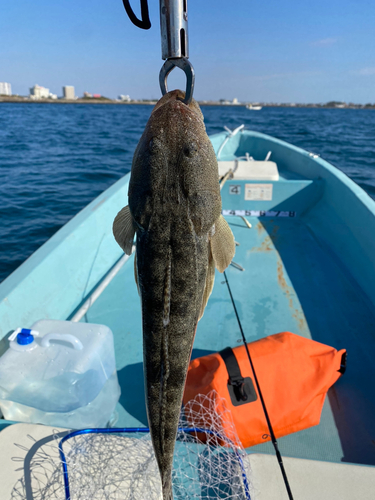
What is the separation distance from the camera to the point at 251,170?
7781 millimetres

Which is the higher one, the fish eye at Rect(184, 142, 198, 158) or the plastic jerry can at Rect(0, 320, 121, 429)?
the fish eye at Rect(184, 142, 198, 158)

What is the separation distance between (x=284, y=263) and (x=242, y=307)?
1558 mm

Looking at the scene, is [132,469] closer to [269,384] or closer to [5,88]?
[269,384]

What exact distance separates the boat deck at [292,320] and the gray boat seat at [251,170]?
1.51 meters

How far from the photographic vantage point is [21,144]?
21547 mm

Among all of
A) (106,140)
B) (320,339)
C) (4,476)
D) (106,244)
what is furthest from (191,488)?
(106,140)

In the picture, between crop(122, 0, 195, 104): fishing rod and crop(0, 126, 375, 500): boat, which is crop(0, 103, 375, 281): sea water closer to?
crop(0, 126, 375, 500): boat

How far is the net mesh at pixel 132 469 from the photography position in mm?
2150

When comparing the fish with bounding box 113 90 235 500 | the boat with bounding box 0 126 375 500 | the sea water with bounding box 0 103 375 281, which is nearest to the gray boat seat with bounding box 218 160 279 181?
the boat with bounding box 0 126 375 500

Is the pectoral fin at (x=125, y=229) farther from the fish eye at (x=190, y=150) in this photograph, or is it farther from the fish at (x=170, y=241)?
the fish eye at (x=190, y=150)

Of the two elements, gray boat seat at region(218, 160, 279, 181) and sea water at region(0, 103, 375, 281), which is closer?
gray boat seat at region(218, 160, 279, 181)

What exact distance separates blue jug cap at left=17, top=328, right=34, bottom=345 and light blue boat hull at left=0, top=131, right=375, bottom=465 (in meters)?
0.44

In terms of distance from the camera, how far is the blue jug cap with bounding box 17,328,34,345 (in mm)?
2818

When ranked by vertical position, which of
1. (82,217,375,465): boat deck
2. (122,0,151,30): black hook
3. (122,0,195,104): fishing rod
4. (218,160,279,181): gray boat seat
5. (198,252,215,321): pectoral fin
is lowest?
(82,217,375,465): boat deck
